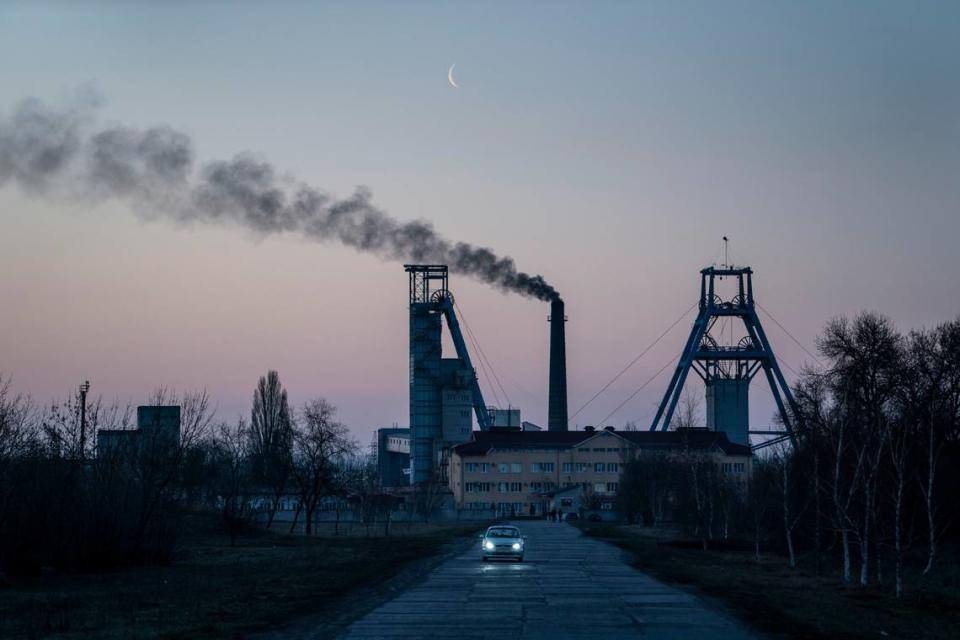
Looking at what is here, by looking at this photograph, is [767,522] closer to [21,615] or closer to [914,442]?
[914,442]

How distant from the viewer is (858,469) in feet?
131

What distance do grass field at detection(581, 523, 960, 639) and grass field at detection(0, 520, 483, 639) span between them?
9.50m

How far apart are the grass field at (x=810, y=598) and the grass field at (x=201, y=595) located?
31.2 ft

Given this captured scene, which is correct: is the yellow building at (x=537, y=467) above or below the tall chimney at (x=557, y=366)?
below

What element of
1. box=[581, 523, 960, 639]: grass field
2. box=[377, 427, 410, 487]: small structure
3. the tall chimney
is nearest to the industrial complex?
the tall chimney

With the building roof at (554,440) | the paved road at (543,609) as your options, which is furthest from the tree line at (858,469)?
the building roof at (554,440)

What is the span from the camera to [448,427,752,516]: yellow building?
134 metres

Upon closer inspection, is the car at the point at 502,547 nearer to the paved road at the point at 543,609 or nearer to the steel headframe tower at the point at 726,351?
the paved road at the point at 543,609

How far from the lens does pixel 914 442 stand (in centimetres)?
5291

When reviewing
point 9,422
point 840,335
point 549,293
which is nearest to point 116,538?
point 9,422

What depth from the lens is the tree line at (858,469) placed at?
47.2 m

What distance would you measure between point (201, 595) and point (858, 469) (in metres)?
21.2

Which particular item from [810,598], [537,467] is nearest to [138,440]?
[810,598]

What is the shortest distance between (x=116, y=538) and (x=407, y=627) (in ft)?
69.8
